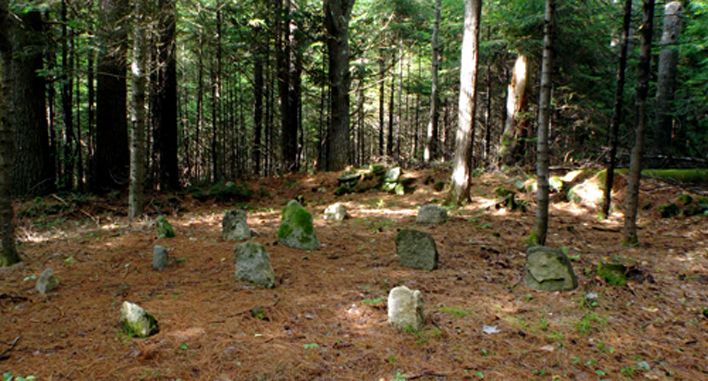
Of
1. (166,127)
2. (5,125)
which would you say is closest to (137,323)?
(5,125)

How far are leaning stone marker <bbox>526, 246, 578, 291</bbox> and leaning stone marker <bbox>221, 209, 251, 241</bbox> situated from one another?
438 centimetres

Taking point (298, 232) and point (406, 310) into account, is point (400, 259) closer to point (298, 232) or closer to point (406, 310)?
point (298, 232)

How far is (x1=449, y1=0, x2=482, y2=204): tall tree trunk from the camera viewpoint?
26.7 feet

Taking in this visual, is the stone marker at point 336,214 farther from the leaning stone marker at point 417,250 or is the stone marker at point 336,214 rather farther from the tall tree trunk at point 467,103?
the leaning stone marker at point 417,250

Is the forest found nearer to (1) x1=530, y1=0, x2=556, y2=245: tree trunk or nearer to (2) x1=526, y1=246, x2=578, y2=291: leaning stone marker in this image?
(1) x1=530, y1=0, x2=556, y2=245: tree trunk

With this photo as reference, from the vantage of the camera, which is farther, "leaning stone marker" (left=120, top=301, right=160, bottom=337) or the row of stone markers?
the row of stone markers

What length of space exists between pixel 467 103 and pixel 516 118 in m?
4.69

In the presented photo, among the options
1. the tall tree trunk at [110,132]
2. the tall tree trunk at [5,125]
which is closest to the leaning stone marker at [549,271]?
the tall tree trunk at [5,125]

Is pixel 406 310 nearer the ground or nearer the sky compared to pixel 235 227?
nearer the ground

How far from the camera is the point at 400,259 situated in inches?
204

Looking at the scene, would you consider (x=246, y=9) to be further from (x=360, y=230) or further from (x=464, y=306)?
(x=464, y=306)

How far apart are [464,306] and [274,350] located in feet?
6.76

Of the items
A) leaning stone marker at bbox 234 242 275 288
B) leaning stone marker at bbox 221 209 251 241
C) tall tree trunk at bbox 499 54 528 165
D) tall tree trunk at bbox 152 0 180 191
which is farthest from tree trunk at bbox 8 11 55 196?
tall tree trunk at bbox 499 54 528 165

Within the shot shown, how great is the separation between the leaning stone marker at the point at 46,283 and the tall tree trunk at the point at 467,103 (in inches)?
292
